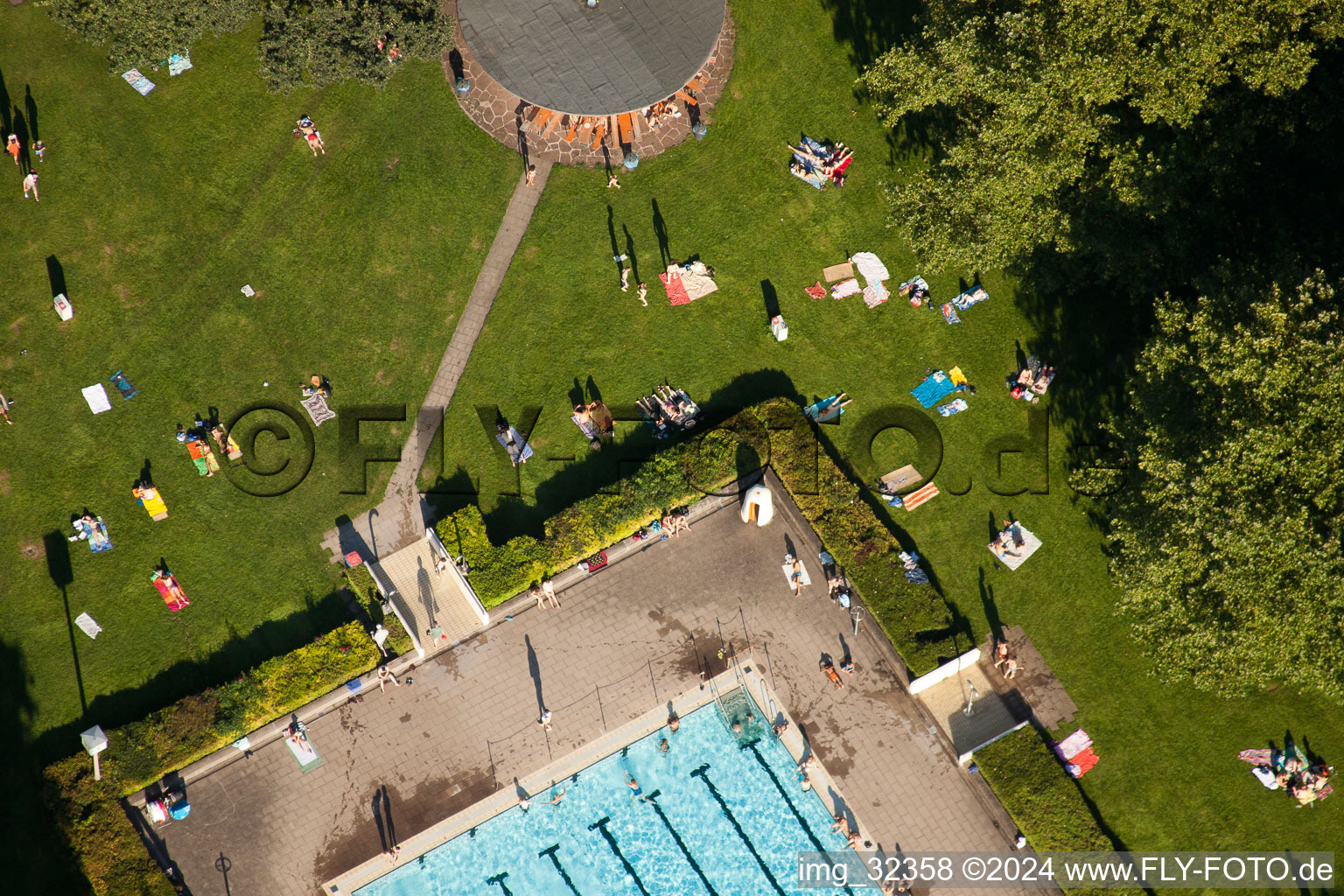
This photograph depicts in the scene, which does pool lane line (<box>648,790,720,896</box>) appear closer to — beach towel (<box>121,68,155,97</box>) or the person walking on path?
the person walking on path

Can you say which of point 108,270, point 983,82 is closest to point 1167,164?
point 983,82

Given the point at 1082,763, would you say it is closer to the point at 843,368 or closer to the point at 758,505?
the point at 758,505

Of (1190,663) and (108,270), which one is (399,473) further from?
(1190,663)

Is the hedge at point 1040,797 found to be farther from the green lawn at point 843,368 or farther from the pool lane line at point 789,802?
the pool lane line at point 789,802

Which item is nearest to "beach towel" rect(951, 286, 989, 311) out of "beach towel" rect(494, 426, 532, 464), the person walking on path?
"beach towel" rect(494, 426, 532, 464)

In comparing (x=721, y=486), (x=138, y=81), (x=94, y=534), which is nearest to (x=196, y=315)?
(x=94, y=534)

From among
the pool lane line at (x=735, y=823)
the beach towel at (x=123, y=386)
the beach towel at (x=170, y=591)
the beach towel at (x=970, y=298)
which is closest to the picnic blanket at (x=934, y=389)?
the beach towel at (x=970, y=298)

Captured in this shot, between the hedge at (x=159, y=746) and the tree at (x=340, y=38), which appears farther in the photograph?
the tree at (x=340, y=38)
